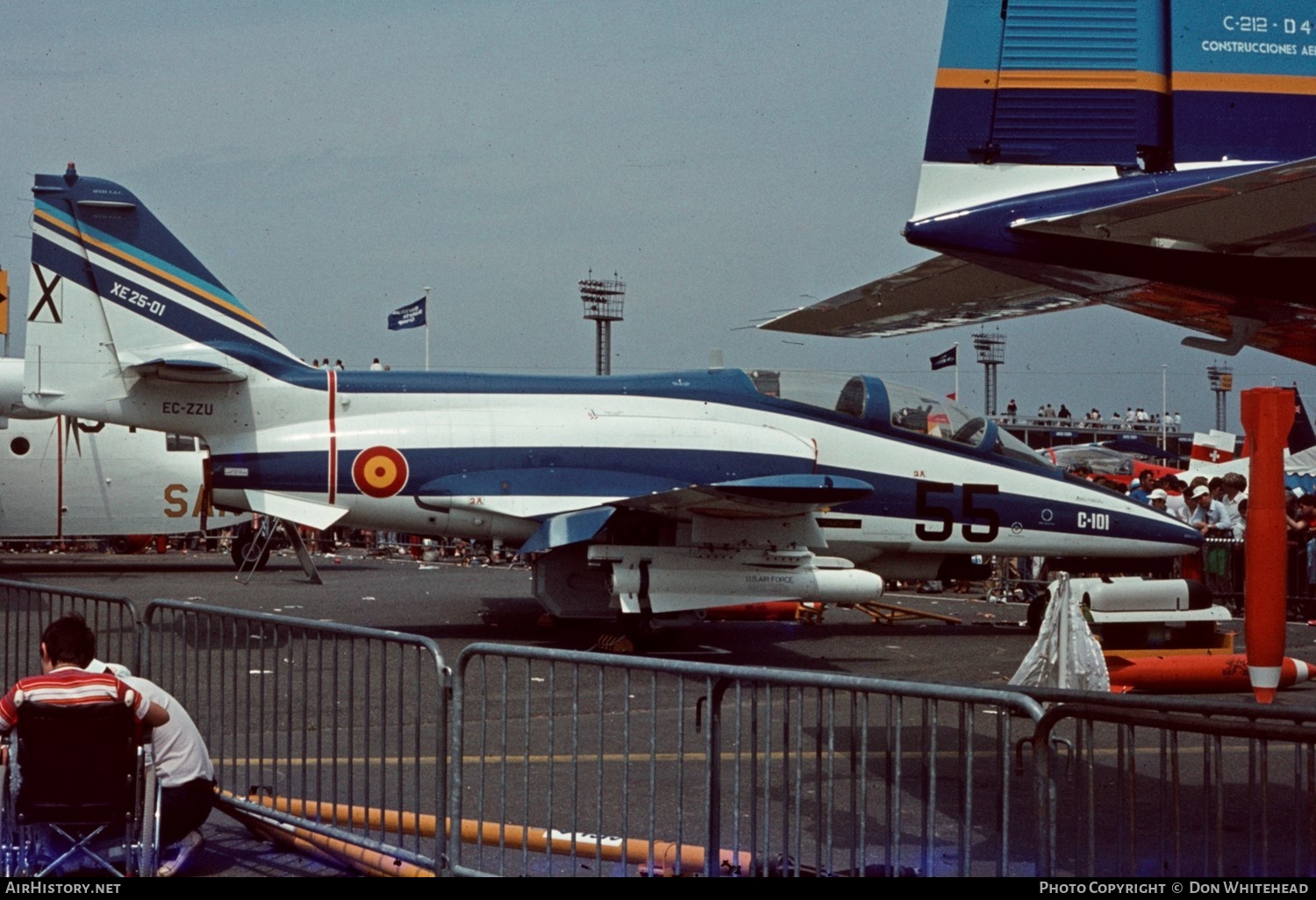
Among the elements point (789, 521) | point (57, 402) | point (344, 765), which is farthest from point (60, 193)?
point (344, 765)

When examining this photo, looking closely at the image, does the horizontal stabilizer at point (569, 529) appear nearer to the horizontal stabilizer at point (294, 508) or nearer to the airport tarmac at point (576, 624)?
the airport tarmac at point (576, 624)

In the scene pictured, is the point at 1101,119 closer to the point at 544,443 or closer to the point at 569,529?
the point at 569,529

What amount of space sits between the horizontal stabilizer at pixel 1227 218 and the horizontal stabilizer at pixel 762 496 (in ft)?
19.5

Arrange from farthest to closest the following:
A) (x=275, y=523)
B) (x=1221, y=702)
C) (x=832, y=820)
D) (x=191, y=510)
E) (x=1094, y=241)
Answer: (x=191, y=510) → (x=275, y=523) → (x=1094, y=241) → (x=832, y=820) → (x=1221, y=702)

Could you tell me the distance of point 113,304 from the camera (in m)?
14.3

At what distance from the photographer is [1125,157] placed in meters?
6.98

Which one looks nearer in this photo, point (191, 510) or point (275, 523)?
point (275, 523)

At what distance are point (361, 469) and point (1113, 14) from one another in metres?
8.93

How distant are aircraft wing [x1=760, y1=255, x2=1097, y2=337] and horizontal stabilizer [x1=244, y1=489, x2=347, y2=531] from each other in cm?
583

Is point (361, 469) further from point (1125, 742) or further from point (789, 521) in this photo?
point (1125, 742)

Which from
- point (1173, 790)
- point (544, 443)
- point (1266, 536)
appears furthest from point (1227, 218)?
point (544, 443)

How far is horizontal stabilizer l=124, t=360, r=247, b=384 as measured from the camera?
1354 cm

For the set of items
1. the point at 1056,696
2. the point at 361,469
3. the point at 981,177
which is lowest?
the point at 1056,696

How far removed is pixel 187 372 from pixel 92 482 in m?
12.7
